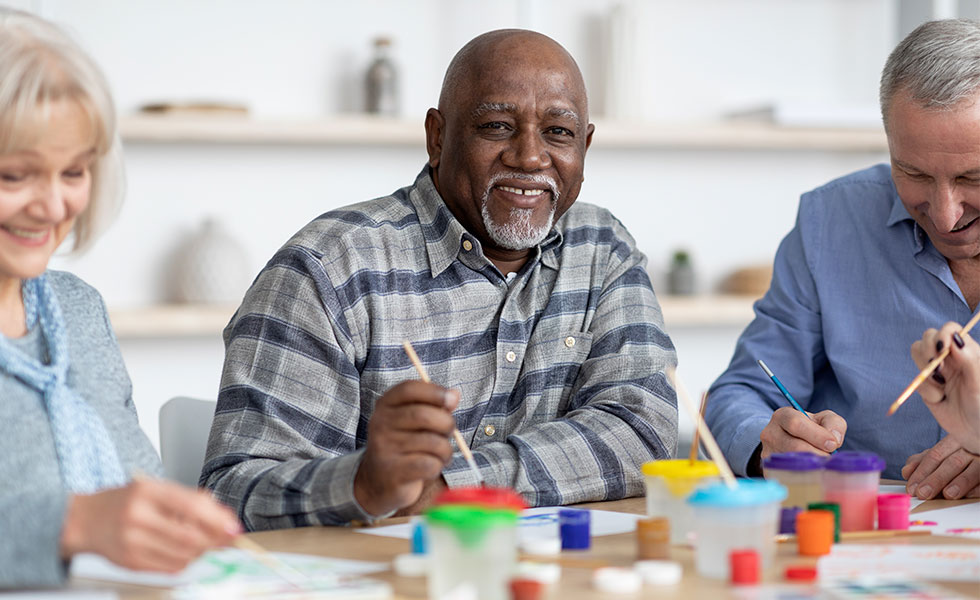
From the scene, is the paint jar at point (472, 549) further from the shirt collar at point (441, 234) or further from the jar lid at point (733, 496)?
the shirt collar at point (441, 234)

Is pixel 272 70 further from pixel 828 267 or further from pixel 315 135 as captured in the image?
pixel 828 267

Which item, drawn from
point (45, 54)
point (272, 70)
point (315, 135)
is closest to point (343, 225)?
point (45, 54)

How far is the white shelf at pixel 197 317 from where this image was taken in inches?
127

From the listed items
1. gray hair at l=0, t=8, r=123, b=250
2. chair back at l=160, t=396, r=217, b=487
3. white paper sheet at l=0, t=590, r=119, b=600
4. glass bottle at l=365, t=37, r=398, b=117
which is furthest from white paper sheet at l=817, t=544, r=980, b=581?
glass bottle at l=365, t=37, r=398, b=117

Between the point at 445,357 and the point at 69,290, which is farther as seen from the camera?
the point at 445,357

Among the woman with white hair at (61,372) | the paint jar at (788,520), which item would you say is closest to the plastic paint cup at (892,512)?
the paint jar at (788,520)

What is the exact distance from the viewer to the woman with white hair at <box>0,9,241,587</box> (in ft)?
3.38

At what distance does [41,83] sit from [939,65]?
1.34 meters

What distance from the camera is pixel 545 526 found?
1.45 m

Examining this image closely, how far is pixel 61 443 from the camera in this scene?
125 cm

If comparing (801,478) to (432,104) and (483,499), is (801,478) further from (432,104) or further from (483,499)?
(432,104)

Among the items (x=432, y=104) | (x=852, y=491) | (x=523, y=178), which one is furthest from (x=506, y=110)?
(x=432, y=104)

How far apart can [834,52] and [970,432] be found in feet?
9.31

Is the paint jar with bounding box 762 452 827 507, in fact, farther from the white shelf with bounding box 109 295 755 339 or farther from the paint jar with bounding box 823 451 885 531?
the white shelf with bounding box 109 295 755 339
